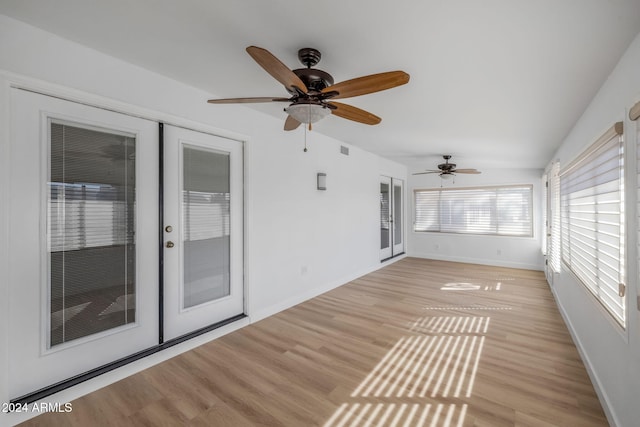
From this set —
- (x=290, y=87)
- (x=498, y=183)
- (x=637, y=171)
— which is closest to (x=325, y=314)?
(x=290, y=87)

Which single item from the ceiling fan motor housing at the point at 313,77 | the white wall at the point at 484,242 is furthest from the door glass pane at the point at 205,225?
the white wall at the point at 484,242

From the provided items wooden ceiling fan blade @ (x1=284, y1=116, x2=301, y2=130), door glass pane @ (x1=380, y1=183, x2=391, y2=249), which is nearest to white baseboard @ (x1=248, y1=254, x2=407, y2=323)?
door glass pane @ (x1=380, y1=183, x2=391, y2=249)

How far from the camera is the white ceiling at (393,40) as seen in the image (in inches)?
60.4

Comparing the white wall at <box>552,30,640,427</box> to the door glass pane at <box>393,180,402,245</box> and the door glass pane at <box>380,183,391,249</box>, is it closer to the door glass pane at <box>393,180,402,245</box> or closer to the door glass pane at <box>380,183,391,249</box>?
the door glass pane at <box>380,183,391,249</box>

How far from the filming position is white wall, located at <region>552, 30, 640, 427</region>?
1.52m

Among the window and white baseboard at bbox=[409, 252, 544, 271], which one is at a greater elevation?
the window

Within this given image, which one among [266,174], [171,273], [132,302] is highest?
[266,174]

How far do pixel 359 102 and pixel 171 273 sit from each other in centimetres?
243

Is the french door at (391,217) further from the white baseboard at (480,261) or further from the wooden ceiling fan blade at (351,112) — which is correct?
the wooden ceiling fan blade at (351,112)

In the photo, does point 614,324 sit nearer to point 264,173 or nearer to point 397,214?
point 264,173

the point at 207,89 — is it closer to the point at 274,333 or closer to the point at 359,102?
the point at 359,102

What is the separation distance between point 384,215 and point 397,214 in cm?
85

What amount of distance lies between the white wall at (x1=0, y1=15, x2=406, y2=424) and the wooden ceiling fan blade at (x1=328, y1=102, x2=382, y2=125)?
1.43m

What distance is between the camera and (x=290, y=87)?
1818mm
